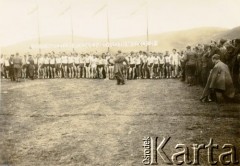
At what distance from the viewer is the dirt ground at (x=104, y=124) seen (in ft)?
17.8

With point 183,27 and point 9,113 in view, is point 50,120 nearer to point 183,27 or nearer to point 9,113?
point 9,113

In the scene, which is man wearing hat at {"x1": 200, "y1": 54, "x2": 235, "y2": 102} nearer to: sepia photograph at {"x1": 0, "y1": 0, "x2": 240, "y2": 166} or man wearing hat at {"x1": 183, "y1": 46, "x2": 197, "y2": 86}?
sepia photograph at {"x1": 0, "y1": 0, "x2": 240, "y2": 166}

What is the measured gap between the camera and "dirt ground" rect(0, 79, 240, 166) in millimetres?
5418

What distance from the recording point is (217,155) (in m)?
5.08

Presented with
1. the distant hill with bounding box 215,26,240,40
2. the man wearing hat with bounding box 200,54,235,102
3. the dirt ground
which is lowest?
the dirt ground

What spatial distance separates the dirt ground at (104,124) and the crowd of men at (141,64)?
0.81 metres

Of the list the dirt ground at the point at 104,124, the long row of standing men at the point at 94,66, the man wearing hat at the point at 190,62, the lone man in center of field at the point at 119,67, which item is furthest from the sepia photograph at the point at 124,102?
the long row of standing men at the point at 94,66

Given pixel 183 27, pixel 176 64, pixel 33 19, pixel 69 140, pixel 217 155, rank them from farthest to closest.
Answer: pixel 176 64, pixel 33 19, pixel 183 27, pixel 69 140, pixel 217 155

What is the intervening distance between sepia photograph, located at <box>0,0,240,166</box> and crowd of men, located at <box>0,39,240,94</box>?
0.06 meters

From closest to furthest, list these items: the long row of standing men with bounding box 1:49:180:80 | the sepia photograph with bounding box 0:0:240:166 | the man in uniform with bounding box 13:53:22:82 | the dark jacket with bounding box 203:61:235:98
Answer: the sepia photograph with bounding box 0:0:240:166 < the dark jacket with bounding box 203:61:235:98 < the long row of standing men with bounding box 1:49:180:80 < the man in uniform with bounding box 13:53:22:82

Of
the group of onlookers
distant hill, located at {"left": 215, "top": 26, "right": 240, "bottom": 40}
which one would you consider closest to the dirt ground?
the group of onlookers

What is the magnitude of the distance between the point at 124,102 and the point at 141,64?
354 centimetres

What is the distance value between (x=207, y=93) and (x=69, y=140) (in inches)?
105

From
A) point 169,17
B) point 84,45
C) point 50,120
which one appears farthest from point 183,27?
point 50,120
